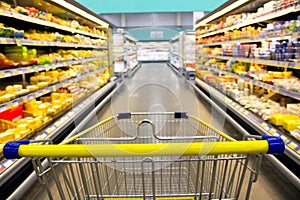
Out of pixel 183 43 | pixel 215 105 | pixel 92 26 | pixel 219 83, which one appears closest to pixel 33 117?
pixel 215 105

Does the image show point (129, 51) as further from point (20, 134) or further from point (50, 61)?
point (20, 134)

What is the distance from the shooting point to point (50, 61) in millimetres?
3555

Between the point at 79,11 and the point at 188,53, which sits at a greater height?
the point at 79,11

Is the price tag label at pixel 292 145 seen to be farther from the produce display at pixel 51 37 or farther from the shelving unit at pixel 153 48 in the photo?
the produce display at pixel 51 37

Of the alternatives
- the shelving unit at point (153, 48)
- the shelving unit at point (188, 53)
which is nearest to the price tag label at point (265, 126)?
the shelving unit at point (153, 48)

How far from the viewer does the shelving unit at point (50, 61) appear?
99.6 inches

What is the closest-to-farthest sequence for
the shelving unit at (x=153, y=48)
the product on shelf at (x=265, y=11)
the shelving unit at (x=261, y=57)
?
the shelving unit at (x=261, y=57) → the product on shelf at (x=265, y=11) → the shelving unit at (x=153, y=48)

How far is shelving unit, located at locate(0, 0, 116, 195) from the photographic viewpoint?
253 cm

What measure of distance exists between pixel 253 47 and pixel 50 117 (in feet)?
9.36

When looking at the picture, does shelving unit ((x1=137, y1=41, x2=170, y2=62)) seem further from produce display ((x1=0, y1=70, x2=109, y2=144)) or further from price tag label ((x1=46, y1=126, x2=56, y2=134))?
price tag label ((x1=46, y1=126, x2=56, y2=134))

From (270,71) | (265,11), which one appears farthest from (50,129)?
(265,11)

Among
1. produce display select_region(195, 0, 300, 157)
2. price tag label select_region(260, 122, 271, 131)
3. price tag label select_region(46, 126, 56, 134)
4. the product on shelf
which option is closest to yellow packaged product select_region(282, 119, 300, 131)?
produce display select_region(195, 0, 300, 157)

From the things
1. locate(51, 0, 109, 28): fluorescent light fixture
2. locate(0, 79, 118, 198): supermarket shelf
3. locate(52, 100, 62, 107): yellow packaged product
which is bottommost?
locate(0, 79, 118, 198): supermarket shelf

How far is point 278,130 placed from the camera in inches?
100
